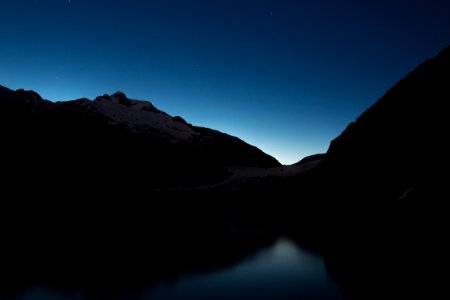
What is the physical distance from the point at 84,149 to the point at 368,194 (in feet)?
181

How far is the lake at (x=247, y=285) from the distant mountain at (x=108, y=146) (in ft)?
129

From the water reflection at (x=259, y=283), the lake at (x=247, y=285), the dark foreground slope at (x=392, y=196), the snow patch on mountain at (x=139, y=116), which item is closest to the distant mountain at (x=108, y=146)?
the snow patch on mountain at (x=139, y=116)

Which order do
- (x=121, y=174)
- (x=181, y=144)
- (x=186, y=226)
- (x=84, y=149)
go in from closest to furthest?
(x=186, y=226) < (x=84, y=149) < (x=121, y=174) < (x=181, y=144)

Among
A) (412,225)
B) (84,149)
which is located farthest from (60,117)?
(412,225)

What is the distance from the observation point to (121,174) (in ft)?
210

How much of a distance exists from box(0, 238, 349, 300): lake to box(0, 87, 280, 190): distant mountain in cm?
3945

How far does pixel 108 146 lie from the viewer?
216 feet

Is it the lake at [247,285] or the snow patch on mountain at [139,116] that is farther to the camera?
the snow patch on mountain at [139,116]

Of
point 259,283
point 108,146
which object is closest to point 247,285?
point 259,283

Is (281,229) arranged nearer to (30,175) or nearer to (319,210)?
(319,210)

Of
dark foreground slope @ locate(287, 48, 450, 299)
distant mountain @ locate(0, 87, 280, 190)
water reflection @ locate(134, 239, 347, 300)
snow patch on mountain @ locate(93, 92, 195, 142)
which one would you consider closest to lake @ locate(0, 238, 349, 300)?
water reflection @ locate(134, 239, 347, 300)

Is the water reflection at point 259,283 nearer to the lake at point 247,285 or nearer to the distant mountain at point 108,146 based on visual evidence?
the lake at point 247,285

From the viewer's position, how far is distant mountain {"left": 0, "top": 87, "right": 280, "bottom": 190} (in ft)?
154

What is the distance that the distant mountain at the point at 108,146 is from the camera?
47.0 meters
